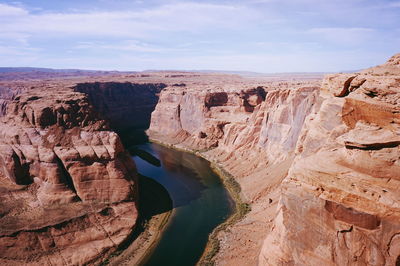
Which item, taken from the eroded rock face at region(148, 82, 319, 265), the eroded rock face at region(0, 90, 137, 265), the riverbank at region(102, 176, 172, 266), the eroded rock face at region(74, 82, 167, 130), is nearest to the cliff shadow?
the riverbank at region(102, 176, 172, 266)

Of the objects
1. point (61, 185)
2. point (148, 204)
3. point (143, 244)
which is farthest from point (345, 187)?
point (61, 185)

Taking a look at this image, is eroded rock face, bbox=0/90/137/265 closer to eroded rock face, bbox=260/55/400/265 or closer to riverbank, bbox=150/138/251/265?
riverbank, bbox=150/138/251/265

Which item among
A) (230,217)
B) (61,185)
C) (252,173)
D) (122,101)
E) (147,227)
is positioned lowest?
Answer: (147,227)

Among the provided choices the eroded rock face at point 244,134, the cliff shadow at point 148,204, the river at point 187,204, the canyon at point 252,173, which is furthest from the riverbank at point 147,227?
the eroded rock face at point 244,134

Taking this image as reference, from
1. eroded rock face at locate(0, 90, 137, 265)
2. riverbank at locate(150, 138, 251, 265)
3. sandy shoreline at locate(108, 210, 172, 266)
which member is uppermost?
eroded rock face at locate(0, 90, 137, 265)

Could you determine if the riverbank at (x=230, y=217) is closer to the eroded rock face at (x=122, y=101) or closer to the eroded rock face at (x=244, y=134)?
the eroded rock face at (x=244, y=134)

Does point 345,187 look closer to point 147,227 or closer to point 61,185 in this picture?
point 147,227
